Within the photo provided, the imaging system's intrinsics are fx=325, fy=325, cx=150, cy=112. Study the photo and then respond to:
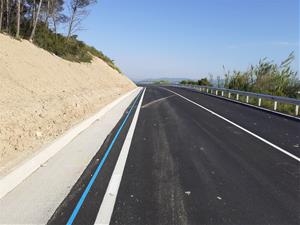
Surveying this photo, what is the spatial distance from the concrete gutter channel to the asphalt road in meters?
0.24

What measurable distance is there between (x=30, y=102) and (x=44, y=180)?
8.88m

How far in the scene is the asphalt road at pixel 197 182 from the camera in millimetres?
4641

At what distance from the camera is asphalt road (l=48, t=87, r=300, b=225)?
15.2 ft

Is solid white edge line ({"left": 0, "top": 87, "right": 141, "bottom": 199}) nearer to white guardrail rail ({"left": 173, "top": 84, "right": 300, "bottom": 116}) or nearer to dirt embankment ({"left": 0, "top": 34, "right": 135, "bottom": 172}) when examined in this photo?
dirt embankment ({"left": 0, "top": 34, "right": 135, "bottom": 172})

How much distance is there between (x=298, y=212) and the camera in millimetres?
4805

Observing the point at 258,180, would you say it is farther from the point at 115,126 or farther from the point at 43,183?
the point at 115,126

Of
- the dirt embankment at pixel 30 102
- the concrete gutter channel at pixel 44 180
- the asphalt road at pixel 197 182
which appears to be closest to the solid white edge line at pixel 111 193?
the asphalt road at pixel 197 182

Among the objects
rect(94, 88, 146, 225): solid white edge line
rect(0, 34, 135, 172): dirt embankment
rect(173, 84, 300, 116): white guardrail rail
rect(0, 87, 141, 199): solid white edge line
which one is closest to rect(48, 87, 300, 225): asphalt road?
rect(94, 88, 146, 225): solid white edge line

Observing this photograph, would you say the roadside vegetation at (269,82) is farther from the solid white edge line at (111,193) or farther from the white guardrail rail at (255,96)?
the solid white edge line at (111,193)

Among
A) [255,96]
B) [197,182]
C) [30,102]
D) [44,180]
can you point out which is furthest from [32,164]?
[255,96]

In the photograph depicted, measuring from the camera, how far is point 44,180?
6035 mm

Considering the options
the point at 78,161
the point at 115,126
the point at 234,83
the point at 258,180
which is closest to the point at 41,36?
the point at 234,83

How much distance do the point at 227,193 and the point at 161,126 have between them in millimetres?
7111

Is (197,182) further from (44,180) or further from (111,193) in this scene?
(44,180)
